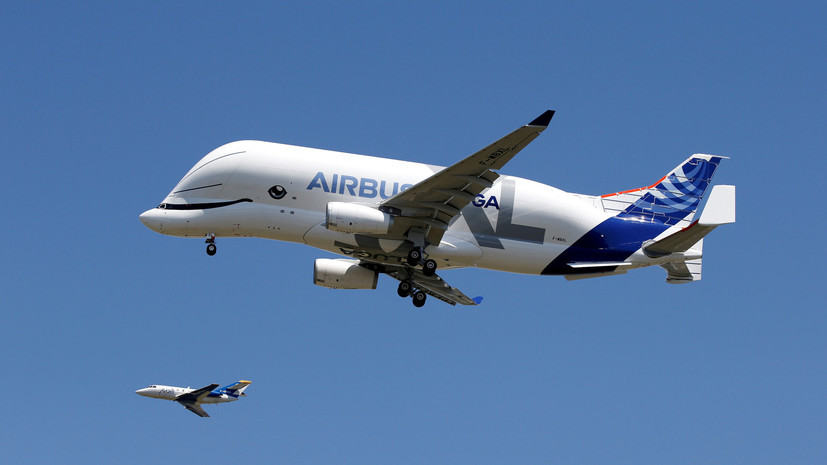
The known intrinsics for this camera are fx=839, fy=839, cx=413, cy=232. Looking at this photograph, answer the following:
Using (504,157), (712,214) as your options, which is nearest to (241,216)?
(504,157)

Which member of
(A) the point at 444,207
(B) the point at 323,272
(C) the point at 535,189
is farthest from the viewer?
(B) the point at 323,272

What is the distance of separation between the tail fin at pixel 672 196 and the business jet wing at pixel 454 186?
9181 millimetres

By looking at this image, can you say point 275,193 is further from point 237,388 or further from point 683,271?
point 237,388

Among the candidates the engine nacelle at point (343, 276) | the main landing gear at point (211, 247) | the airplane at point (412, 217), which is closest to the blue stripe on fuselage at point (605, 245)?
the airplane at point (412, 217)

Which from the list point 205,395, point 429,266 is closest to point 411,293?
point 429,266

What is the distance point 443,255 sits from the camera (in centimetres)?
3809

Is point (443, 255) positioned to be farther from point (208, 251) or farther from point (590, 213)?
point (208, 251)

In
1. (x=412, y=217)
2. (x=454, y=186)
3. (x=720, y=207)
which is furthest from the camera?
(x=720, y=207)

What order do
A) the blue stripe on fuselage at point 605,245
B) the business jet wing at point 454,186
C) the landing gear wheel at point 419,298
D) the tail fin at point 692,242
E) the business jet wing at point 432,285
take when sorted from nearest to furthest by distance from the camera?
1. the business jet wing at point 454,186
2. the tail fin at point 692,242
3. the blue stripe on fuselage at point 605,245
4. the landing gear wheel at point 419,298
5. the business jet wing at point 432,285

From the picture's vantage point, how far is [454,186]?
3500 cm

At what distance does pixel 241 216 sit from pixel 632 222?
1867 cm

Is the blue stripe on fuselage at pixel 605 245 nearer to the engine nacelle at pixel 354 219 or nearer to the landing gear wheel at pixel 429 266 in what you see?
the landing gear wheel at pixel 429 266

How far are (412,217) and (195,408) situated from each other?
61854 millimetres

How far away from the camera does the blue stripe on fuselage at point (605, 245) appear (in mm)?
39688
